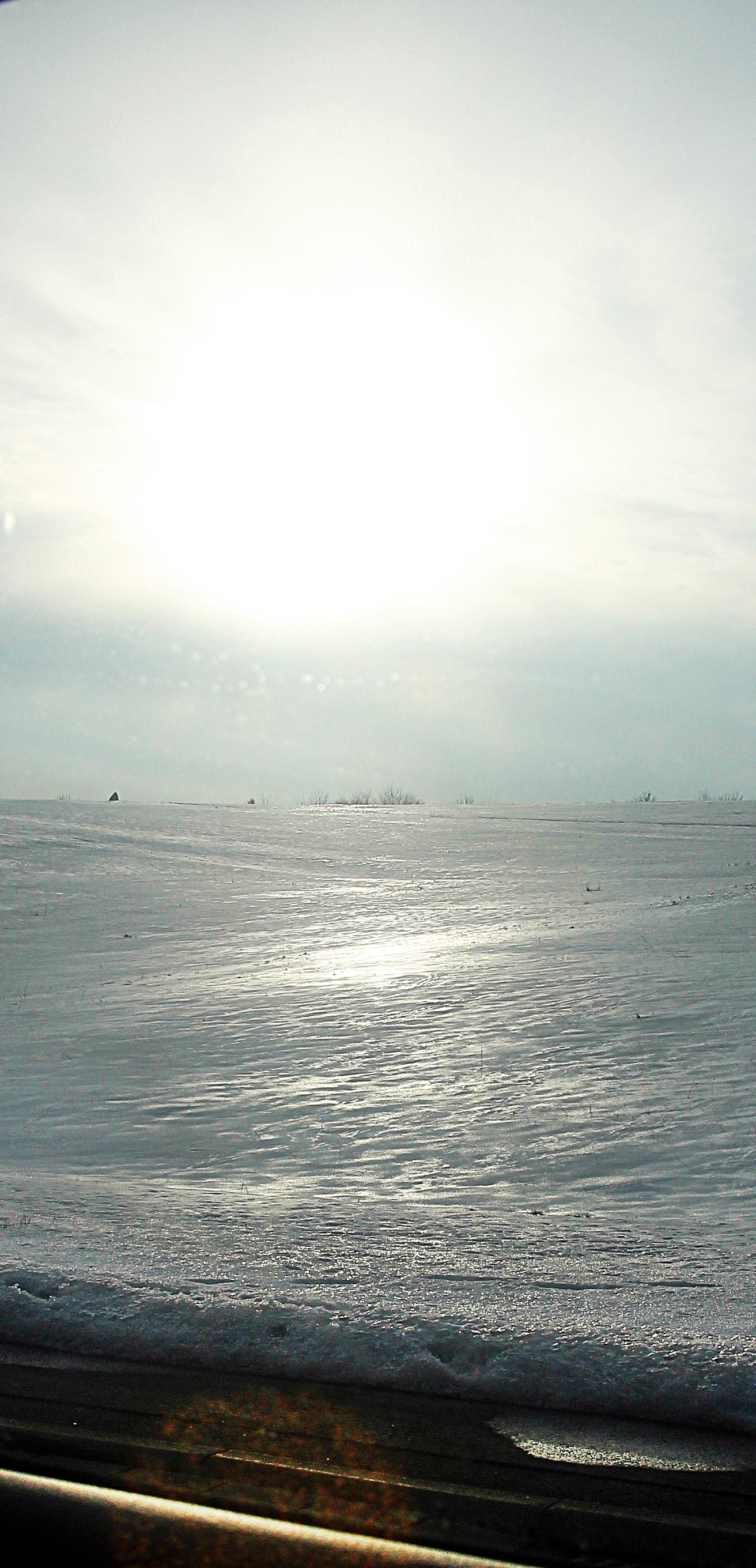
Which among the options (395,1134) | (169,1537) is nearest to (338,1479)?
(169,1537)

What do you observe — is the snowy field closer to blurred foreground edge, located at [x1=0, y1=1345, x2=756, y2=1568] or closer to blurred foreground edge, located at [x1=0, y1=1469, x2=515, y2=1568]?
blurred foreground edge, located at [x1=0, y1=1345, x2=756, y2=1568]

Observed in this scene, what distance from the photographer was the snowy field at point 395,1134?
4043 millimetres

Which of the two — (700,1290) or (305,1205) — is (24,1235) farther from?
(700,1290)

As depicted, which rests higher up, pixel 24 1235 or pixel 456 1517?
pixel 456 1517

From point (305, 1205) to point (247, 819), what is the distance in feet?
79.9

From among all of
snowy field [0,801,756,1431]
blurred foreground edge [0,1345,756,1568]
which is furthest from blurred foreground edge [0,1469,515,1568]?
snowy field [0,801,756,1431]

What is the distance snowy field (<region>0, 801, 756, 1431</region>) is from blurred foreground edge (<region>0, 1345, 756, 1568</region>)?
0.82ft

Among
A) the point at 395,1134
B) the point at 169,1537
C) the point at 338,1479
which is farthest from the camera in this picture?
the point at 395,1134

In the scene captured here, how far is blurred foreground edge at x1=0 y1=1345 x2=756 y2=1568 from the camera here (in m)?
2.51

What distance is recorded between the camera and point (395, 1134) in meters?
7.34

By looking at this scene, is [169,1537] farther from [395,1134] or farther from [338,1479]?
[395,1134]

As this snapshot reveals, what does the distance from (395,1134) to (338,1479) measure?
4452 millimetres

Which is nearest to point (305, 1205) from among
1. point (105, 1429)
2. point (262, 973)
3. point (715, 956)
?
point (105, 1429)

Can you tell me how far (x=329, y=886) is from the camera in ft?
62.7
